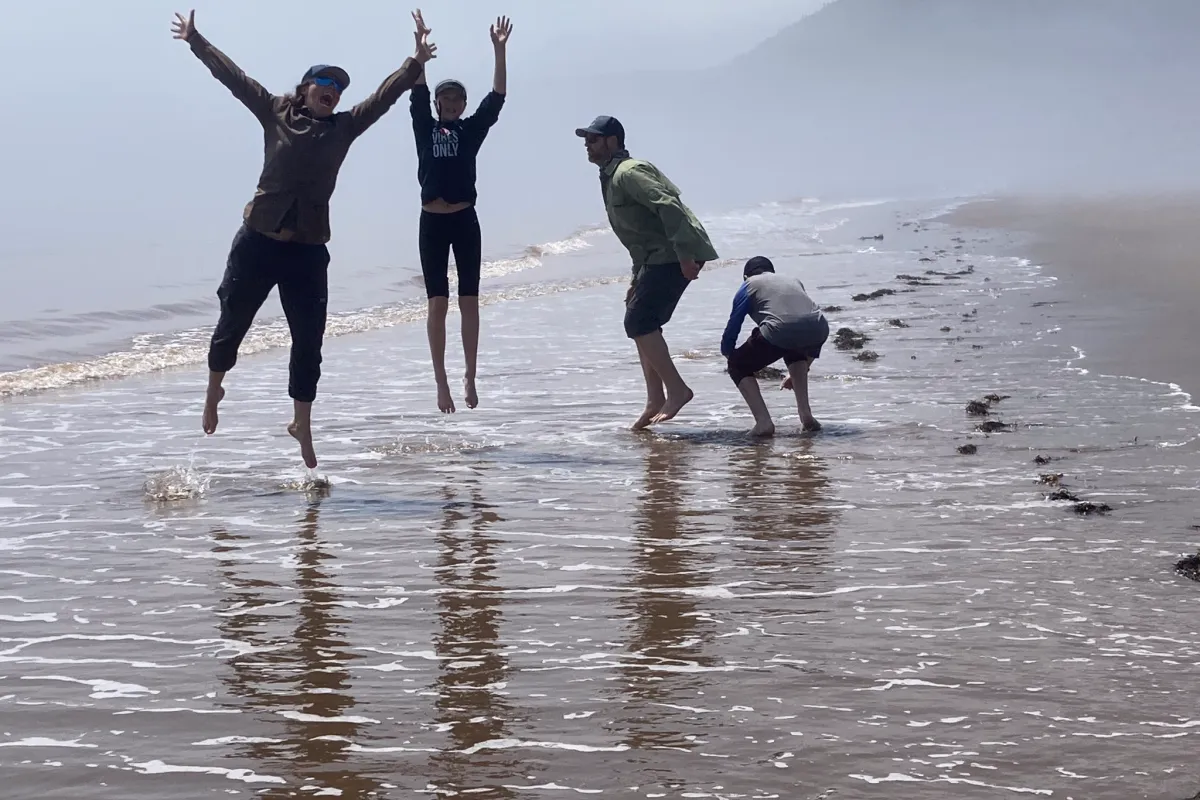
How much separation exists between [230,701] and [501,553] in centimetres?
179

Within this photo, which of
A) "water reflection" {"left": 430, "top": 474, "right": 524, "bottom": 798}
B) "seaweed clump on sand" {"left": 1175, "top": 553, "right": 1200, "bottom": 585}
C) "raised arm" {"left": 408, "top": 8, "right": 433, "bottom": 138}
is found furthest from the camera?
"raised arm" {"left": 408, "top": 8, "right": 433, "bottom": 138}

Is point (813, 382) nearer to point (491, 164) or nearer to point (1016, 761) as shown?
point (1016, 761)

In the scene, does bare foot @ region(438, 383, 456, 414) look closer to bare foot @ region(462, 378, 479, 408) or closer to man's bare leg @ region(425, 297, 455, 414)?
man's bare leg @ region(425, 297, 455, 414)

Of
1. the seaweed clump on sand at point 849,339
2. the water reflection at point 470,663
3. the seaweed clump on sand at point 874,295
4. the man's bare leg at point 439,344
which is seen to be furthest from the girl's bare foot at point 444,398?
the seaweed clump on sand at point 874,295

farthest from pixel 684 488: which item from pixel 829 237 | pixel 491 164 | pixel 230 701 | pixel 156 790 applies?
pixel 491 164

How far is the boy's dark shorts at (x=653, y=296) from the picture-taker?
335 inches

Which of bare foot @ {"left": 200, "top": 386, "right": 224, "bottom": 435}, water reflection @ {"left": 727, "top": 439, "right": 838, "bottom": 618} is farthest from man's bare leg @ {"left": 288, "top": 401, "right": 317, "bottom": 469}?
water reflection @ {"left": 727, "top": 439, "right": 838, "bottom": 618}

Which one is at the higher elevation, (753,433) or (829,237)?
(829,237)

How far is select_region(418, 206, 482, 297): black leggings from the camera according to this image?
8.30 m

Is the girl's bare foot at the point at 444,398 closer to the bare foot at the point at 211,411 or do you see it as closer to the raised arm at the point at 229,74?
the bare foot at the point at 211,411

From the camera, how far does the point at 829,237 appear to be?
29.2m

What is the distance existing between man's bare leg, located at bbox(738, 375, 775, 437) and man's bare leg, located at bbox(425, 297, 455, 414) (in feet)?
5.87

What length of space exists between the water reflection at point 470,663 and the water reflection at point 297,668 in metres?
0.24

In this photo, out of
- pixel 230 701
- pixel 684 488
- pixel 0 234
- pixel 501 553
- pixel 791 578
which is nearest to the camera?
pixel 230 701
